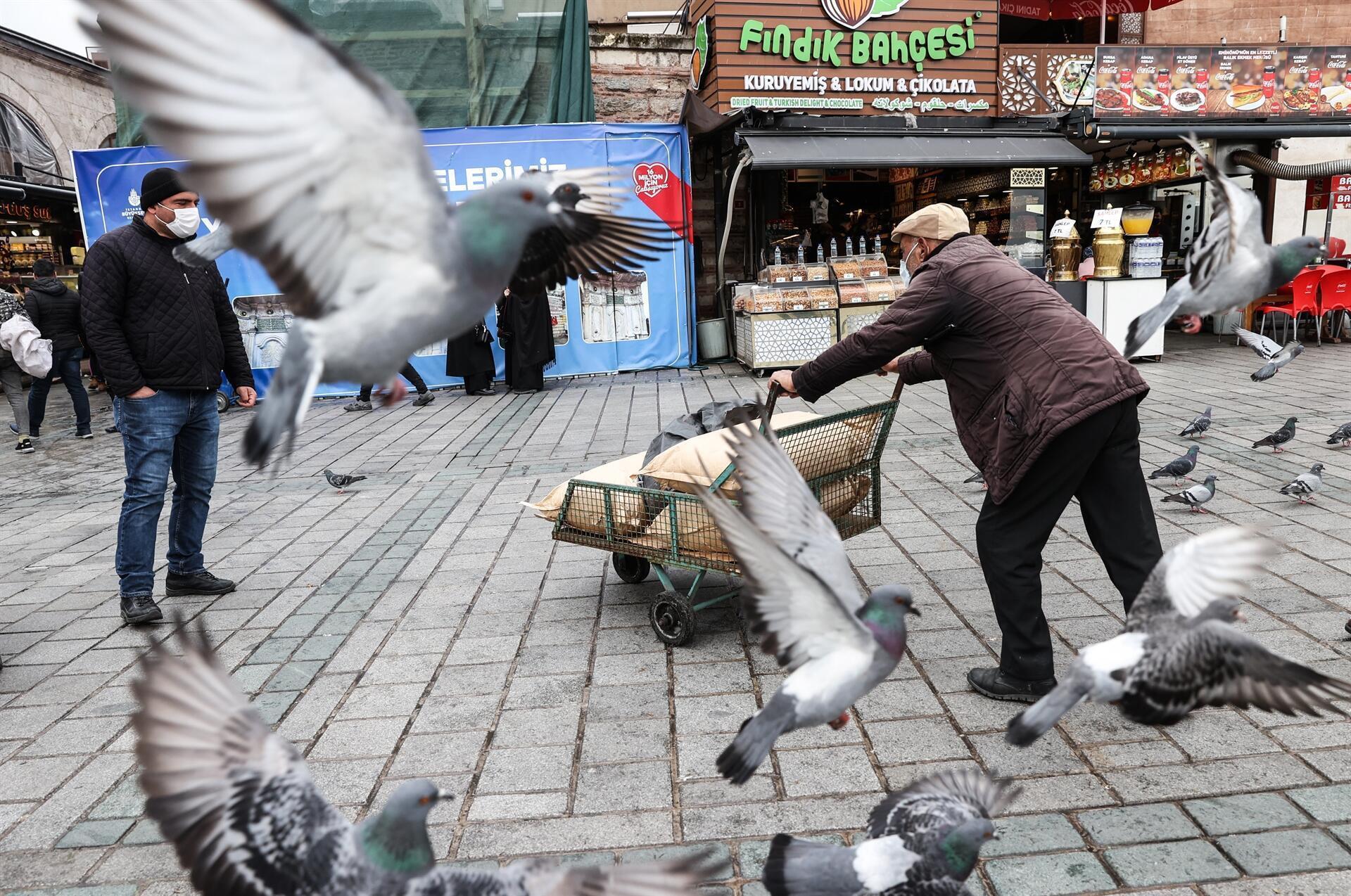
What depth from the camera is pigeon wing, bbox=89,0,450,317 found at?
74 cm

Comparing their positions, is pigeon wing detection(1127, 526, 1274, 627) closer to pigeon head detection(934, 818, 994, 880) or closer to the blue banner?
pigeon head detection(934, 818, 994, 880)

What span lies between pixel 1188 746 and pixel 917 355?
6.00 feet

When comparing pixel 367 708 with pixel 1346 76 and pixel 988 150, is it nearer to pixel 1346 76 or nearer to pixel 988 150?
pixel 988 150

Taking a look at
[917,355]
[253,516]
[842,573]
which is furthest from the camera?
[253,516]

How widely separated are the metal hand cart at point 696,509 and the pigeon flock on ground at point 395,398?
223 centimetres

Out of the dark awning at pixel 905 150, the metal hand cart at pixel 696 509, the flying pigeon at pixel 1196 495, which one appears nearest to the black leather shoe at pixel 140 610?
the metal hand cart at pixel 696 509

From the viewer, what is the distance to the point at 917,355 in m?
3.83

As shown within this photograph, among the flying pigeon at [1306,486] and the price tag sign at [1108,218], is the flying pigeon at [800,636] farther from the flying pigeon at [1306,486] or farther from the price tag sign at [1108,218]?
the price tag sign at [1108,218]

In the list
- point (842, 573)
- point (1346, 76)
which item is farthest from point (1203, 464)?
point (1346, 76)

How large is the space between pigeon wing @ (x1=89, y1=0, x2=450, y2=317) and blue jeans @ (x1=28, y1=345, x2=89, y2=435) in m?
12.1

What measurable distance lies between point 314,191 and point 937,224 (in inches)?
123

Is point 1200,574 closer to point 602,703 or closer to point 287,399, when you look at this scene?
point 287,399

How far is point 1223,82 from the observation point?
12719mm

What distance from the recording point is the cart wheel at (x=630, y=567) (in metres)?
5.18
